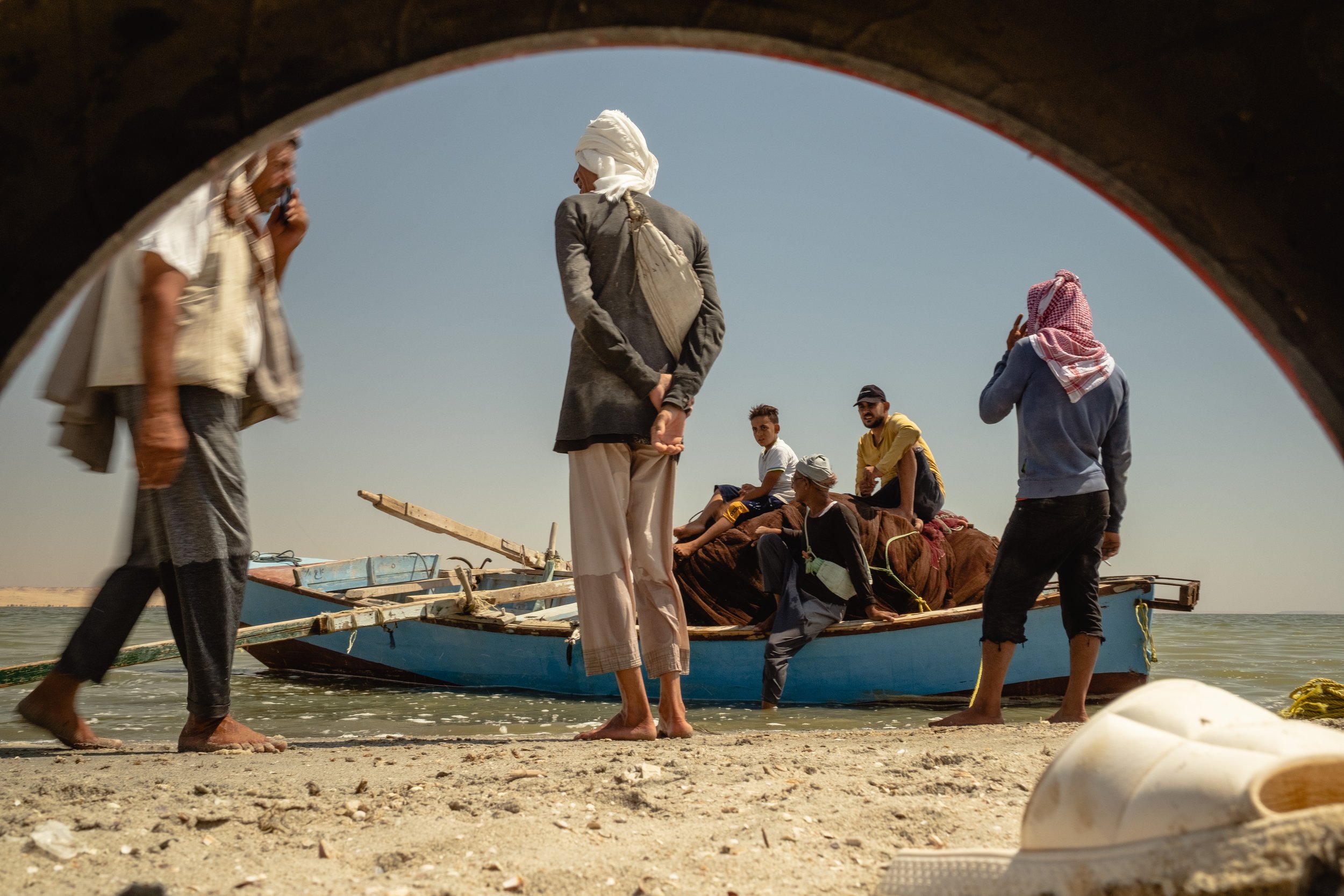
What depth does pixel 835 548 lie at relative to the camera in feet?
20.2

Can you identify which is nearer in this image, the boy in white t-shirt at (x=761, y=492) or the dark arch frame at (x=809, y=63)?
the dark arch frame at (x=809, y=63)

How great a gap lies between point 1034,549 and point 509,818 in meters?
2.81

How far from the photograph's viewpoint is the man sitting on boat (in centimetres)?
602

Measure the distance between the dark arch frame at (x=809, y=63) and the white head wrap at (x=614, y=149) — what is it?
9.03ft

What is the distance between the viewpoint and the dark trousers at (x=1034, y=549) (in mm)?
3863

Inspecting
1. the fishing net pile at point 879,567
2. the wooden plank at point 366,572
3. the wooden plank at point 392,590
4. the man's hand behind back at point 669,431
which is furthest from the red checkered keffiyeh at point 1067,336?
the wooden plank at point 366,572

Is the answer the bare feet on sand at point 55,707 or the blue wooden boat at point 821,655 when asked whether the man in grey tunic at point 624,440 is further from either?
the blue wooden boat at point 821,655

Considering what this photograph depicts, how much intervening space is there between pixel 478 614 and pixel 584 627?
3.78 m

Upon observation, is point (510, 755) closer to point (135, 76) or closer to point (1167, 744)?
point (1167, 744)

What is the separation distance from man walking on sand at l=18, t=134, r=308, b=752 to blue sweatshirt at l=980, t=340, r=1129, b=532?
10.2ft

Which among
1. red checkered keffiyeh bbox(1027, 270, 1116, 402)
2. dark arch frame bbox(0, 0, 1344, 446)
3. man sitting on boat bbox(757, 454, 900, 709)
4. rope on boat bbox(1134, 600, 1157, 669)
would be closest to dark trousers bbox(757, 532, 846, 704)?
man sitting on boat bbox(757, 454, 900, 709)

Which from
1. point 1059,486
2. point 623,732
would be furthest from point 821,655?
point 623,732

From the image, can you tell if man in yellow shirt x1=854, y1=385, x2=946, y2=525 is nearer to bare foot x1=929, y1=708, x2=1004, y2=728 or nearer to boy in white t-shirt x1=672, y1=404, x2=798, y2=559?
boy in white t-shirt x1=672, y1=404, x2=798, y2=559

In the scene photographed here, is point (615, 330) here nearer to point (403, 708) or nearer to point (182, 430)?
point (182, 430)
